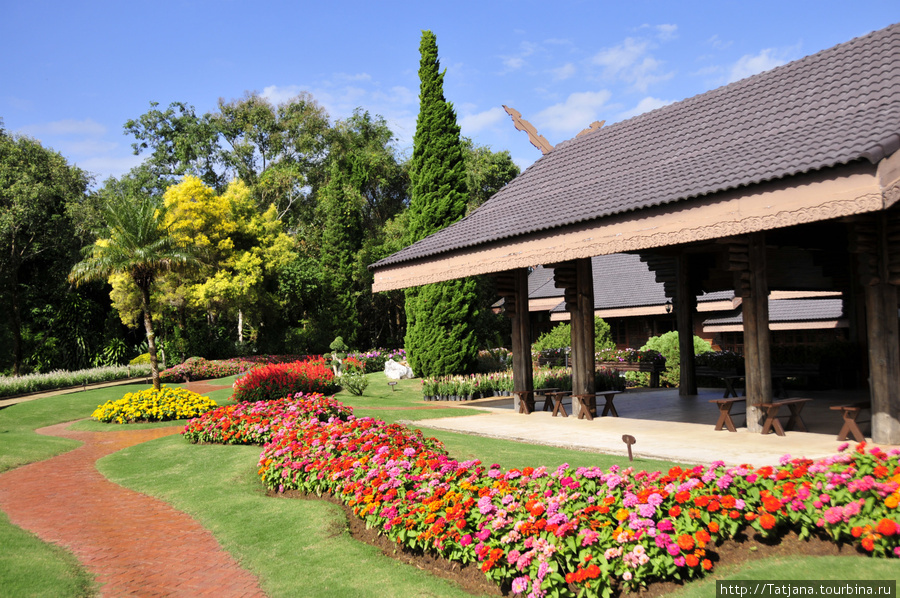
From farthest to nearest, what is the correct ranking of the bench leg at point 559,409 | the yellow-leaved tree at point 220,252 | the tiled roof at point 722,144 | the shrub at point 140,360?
the shrub at point 140,360 → the yellow-leaved tree at point 220,252 → the bench leg at point 559,409 → the tiled roof at point 722,144

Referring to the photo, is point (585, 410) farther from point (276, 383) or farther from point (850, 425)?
point (276, 383)

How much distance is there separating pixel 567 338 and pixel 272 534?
22576 millimetres

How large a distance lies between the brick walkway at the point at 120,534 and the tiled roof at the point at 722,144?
709 centimetres

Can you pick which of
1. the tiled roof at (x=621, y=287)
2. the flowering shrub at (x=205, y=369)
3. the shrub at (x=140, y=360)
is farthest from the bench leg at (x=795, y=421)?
the shrub at (x=140, y=360)

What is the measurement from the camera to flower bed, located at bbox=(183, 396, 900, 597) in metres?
4.45

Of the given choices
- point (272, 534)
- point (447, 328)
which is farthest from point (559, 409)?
point (447, 328)

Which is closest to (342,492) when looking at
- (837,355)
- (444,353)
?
(837,355)

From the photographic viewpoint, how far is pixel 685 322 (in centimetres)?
1652

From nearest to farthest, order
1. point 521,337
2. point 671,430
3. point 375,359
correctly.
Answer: point 671,430 → point 521,337 → point 375,359

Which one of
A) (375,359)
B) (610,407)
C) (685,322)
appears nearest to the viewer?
(610,407)

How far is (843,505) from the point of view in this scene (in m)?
4.69

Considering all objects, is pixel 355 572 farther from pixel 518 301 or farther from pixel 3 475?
pixel 518 301

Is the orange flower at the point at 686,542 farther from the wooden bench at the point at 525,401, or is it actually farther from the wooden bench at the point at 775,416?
the wooden bench at the point at 525,401

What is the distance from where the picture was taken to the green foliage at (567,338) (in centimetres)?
2612
